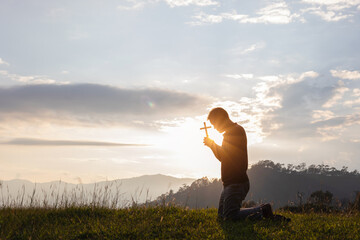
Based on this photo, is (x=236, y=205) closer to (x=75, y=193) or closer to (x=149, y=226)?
(x=149, y=226)

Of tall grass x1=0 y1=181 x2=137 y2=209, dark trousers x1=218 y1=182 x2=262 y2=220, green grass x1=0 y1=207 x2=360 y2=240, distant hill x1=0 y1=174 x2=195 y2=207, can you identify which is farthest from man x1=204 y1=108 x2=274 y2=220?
tall grass x1=0 y1=181 x2=137 y2=209

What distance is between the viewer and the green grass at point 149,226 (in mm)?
7227

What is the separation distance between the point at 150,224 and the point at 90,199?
10.9 ft

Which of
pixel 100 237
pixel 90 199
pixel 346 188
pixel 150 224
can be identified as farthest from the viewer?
pixel 346 188

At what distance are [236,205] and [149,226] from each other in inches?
86.8

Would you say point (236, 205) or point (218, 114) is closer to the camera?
point (218, 114)

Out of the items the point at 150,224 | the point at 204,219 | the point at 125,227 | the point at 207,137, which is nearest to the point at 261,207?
the point at 204,219

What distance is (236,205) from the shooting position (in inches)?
324

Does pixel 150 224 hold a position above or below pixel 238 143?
below

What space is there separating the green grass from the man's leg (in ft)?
0.81

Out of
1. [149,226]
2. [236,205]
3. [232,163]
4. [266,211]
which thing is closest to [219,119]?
[232,163]

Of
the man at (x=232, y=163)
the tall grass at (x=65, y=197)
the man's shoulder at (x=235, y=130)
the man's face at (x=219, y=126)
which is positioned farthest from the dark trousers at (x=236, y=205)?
the tall grass at (x=65, y=197)

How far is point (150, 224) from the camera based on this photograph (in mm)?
7980

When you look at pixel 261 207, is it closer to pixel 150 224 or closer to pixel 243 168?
pixel 243 168
